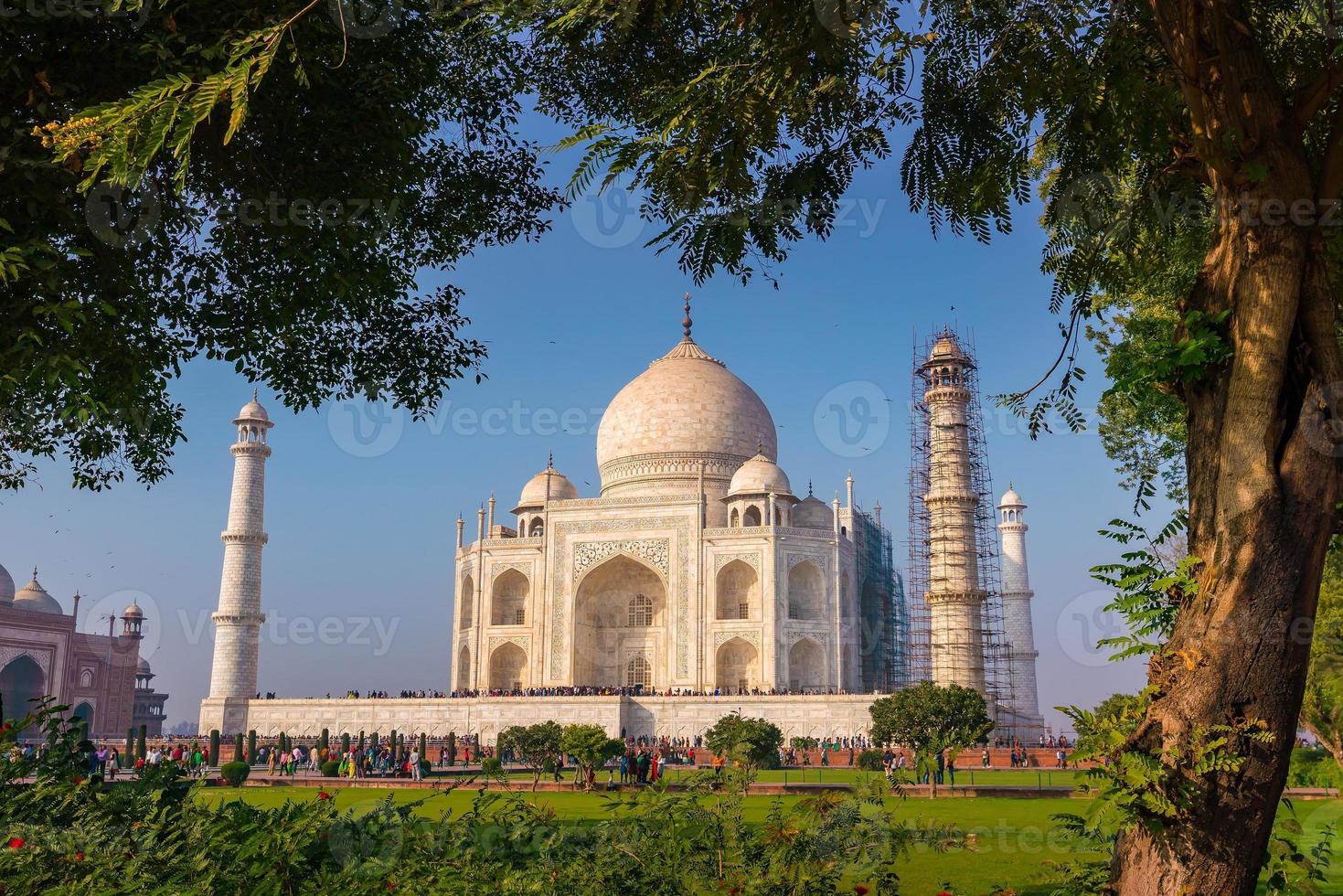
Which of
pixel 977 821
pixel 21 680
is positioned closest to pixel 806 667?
pixel 977 821

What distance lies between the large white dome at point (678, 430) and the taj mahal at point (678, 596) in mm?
82

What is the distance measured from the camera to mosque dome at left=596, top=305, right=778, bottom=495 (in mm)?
40281

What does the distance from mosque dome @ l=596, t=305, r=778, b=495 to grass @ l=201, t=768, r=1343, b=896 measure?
18.5m

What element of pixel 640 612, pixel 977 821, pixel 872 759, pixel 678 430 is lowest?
pixel 977 821

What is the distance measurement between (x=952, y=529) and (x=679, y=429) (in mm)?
11526

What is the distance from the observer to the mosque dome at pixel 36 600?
52.7 m

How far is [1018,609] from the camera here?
4709cm

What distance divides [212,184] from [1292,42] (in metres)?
6.17

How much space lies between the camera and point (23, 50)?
18.5 ft

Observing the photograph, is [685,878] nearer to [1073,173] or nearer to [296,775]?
[1073,173]

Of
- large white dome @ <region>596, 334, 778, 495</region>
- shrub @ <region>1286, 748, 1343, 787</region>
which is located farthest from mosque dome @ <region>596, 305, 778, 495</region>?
shrub @ <region>1286, 748, 1343, 787</region>

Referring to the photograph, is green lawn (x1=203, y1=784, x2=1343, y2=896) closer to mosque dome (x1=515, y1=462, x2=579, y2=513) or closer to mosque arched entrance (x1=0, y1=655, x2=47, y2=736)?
mosque dome (x1=515, y1=462, x2=579, y2=513)

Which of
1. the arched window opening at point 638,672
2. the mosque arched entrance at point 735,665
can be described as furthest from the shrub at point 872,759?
the arched window opening at point 638,672

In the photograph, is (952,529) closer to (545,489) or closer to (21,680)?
(545,489)
